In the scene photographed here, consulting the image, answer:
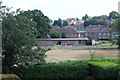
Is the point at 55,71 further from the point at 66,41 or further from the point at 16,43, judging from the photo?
the point at 66,41

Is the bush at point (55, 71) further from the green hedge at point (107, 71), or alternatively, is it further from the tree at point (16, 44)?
the green hedge at point (107, 71)

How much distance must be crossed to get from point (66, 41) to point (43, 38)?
873 cm

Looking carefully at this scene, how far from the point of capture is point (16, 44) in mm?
17469

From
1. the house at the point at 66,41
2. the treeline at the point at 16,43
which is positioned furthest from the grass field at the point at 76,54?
the house at the point at 66,41

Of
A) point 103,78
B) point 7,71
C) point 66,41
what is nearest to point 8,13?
point 7,71

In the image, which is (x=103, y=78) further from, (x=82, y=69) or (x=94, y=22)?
(x=94, y=22)

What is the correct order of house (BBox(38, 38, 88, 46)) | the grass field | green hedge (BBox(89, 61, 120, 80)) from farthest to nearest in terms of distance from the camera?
1. house (BBox(38, 38, 88, 46))
2. the grass field
3. green hedge (BBox(89, 61, 120, 80))

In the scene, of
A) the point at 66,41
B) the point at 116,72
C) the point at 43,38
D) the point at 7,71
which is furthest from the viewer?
the point at 43,38

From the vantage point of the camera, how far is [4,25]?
1748 cm

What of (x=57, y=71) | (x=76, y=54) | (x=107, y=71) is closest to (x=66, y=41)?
(x=76, y=54)

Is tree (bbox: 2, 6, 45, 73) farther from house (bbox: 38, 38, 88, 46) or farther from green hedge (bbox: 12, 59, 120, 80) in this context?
house (bbox: 38, 38, 88, 46)

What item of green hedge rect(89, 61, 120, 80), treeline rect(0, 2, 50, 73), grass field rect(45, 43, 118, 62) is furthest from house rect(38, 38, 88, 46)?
green hedge rect(89, 61, 120, 80)

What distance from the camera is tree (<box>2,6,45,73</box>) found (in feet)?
56.5

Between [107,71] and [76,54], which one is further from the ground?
[107,71]
